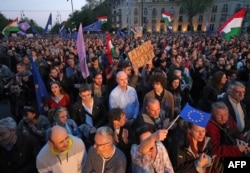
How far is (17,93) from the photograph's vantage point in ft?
21.0

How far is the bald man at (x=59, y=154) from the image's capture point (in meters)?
2.69

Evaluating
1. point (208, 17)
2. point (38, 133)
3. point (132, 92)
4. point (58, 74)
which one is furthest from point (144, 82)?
point (208, 17)

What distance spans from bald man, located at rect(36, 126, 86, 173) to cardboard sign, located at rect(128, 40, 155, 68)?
340 centimetres

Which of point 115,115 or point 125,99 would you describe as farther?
point 125,99

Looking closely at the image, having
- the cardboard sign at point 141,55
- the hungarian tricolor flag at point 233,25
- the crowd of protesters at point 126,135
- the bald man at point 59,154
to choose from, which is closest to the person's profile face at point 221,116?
the crowd of protesters at point 126,135

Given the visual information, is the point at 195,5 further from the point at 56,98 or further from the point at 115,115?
the point at 115,115

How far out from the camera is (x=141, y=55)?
6375 mm

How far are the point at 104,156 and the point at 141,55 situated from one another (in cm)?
397

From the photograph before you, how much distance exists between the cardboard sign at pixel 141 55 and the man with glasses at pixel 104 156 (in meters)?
3.35

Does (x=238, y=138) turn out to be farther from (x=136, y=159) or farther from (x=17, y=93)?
(x=17, y=93)

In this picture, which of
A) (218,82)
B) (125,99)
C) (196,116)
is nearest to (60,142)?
(196,116)

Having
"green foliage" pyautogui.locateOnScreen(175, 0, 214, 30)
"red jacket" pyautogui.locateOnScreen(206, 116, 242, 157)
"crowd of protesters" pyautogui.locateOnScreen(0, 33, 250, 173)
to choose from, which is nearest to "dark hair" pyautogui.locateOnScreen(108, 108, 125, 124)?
"crowd of protesters" pyautogui.locateOnScreen(0, 33, 250, 173)

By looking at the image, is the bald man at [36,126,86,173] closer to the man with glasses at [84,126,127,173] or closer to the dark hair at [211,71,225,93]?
the man with glasses at [84,126,127,173]

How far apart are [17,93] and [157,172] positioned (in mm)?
4848
